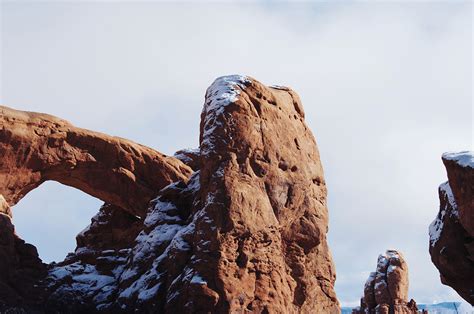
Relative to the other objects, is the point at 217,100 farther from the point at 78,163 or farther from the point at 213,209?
the point at 78,163

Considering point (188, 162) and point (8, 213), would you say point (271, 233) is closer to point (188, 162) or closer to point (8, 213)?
point (8, 213)

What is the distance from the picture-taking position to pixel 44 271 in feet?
85.7

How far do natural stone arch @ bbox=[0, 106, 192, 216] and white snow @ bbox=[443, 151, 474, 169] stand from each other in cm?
1187

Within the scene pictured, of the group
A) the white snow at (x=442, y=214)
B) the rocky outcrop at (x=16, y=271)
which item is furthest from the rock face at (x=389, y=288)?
the rocky outcrop at (x=16, y=271)

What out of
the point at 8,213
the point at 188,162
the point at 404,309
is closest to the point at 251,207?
the point at 8,213

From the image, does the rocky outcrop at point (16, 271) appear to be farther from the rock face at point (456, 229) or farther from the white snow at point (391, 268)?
the white snow at point (391, 268)

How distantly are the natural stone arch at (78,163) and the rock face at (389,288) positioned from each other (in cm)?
2333

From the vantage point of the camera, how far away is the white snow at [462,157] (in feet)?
67.3

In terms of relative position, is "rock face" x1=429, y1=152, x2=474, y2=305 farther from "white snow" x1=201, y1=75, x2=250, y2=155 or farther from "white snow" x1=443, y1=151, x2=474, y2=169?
"white snow" x1=201, y1=75, x2=250, y2=155

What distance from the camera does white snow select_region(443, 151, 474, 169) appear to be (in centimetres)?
2050

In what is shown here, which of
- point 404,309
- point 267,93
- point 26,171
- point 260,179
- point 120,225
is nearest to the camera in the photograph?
point 260,179

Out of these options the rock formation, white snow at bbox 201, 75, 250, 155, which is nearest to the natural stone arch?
the rock formation

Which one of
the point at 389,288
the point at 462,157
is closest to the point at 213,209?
the point at 462,157

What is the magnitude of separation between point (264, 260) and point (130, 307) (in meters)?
4.94
